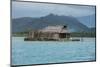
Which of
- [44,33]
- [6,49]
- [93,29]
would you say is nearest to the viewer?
[6,49]

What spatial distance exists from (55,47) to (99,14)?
0.80 metres

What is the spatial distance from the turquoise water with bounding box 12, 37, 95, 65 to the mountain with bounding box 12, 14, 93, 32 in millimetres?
145

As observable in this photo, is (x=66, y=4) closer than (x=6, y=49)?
No

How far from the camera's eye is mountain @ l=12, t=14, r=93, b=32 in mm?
2863

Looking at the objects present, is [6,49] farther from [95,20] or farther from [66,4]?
[95,20]

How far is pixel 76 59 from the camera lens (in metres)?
3.13

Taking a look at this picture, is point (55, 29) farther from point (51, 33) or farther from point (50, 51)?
point (50, 51)

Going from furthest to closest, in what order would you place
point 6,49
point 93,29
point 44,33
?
point 93,29
point 44,33
point 6,49

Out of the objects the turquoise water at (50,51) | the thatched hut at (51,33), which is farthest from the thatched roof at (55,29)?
the turquoise water at (50,51)

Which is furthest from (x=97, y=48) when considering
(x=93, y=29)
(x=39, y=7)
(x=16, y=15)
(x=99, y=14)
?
(x=16, y=15)

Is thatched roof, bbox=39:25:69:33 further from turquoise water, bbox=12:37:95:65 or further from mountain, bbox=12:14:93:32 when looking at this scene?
turquoise water, bbox=12:37:95:65

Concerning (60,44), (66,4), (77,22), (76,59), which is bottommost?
(76,59)

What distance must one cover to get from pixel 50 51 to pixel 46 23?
35cm

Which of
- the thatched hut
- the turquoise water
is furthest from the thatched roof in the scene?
the turquoise water
